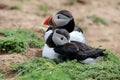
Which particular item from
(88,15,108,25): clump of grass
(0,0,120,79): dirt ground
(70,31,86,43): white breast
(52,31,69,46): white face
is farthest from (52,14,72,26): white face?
(88,15,108,25): clump of grass

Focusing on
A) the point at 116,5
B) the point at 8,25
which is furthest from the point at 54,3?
the point at 8,25

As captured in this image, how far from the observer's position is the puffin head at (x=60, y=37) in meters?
7.99

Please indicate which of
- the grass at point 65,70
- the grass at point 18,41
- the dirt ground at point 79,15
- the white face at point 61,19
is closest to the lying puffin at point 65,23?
the white face at point 61,19

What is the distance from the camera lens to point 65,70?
7.04 meters

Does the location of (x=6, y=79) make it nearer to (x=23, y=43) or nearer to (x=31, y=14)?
(x=23, y=43)

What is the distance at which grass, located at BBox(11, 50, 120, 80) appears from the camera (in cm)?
680

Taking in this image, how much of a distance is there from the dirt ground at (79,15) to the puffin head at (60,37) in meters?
2.32

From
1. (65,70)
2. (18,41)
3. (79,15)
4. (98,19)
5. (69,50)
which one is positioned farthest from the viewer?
(79,15)

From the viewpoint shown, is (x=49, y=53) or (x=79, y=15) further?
(x=79, y=15)

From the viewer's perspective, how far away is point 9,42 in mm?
8414

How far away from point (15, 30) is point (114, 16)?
446cm

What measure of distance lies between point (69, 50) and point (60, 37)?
0.30 m

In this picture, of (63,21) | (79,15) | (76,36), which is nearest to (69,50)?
(76,36)

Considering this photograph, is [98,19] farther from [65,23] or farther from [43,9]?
[65,23]
